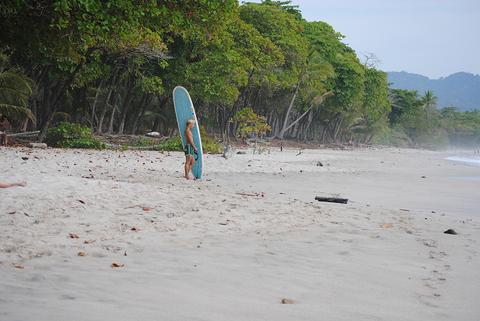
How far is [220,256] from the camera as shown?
5.67 metres

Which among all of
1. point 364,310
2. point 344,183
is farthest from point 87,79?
point 364,310

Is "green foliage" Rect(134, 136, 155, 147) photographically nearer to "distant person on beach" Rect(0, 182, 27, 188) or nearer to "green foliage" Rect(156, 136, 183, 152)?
"green foliage" Rect(156, 136, 183, 152)

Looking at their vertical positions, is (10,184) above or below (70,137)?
below

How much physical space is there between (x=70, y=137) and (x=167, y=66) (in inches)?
366

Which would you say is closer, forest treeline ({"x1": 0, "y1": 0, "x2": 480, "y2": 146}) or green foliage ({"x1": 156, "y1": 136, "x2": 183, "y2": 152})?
forest treeline ({"x1": 0, "y1": 0, "x2": 480, "y2": 146})

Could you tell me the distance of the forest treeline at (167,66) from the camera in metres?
10.1

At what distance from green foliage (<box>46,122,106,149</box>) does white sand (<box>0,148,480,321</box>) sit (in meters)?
11.6

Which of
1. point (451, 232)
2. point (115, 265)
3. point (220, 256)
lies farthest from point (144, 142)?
point (115, 265)

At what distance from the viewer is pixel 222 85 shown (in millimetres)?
30375

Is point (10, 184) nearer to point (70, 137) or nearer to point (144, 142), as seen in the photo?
point (70, 137)

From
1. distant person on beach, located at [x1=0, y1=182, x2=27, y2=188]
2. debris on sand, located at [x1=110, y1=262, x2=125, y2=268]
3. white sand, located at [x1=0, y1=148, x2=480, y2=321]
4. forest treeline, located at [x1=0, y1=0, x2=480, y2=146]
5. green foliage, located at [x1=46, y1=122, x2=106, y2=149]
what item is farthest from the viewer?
green foliage, located at [x1=46, y1=122, x2=106, y2=149]

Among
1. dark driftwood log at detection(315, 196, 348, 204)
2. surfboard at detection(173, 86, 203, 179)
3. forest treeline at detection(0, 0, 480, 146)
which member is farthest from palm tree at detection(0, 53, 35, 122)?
dark driftwood log at detection(315, 196, 348, 204)

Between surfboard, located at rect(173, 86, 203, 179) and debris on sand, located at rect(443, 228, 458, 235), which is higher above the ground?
surfboard, located at rect(173, 86, 203, 179)

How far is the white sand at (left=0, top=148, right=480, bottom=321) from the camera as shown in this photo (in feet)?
13.0
